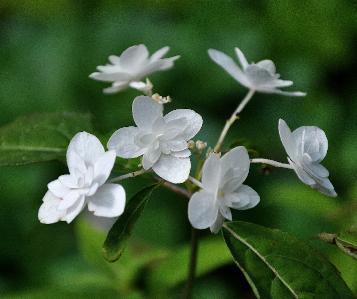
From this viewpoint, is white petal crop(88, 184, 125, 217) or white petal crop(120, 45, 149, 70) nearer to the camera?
white petal crop(88, 184, 125, 217)

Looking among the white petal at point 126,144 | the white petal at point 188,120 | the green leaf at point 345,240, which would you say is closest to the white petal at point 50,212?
the white petal at point 126,144

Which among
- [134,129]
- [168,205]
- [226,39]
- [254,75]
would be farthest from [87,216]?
[134,129]

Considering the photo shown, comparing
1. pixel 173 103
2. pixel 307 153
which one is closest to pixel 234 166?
pixel 307 153

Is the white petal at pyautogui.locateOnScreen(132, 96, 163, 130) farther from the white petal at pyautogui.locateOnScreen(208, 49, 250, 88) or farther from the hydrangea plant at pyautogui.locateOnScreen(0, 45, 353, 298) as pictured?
the white petal at pyautogui.locateOnScreen(208, 49, 250, 88)

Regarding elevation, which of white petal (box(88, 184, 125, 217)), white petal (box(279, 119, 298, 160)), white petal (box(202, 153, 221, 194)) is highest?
white petal (box(279, 119, 298, 160))

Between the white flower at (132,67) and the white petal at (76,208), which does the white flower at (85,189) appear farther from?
the white flower at (132,67)

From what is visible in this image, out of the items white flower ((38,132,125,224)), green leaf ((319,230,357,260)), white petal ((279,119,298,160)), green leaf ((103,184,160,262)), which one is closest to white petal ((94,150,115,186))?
white flower ((38,132,125,224))
